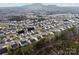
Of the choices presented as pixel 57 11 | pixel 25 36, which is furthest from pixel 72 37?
pixel 25 36
